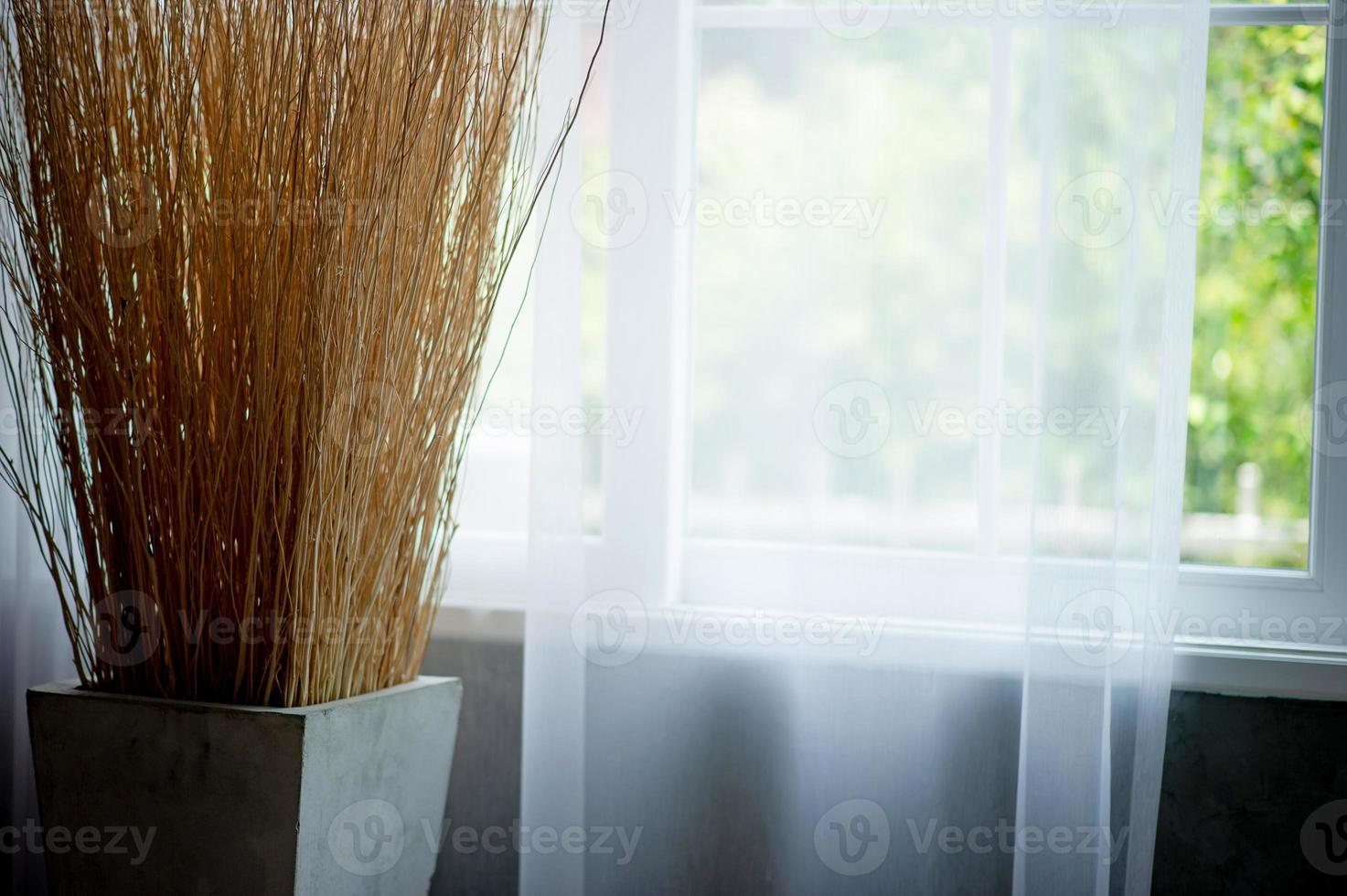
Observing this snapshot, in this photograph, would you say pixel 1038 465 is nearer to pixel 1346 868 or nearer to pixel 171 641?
pixel 1346 868

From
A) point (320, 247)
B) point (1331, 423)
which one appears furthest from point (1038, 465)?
point (320, 247)

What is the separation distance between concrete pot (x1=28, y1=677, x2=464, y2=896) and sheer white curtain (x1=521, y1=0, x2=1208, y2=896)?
1.30ft

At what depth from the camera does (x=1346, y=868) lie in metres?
1.32

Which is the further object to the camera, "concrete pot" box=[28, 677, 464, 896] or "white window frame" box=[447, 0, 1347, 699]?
"white window frame" box=[447, 0, 1347, 699]

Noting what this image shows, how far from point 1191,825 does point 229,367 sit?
129 cm

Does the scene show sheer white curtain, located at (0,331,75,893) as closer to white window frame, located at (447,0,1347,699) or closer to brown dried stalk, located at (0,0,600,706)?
brown dried stalk, located at (0,0,600,706)

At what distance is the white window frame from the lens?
1372 millimetres

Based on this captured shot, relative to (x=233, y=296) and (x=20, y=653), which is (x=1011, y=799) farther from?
(x=20, y=653)

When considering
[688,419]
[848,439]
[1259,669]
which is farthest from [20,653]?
[1259,669]

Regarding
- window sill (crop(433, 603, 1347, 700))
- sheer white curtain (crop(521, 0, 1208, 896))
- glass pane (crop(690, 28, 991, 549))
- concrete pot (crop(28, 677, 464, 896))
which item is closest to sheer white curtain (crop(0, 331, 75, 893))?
concrete pot (crop(28, 677, 464, 896))

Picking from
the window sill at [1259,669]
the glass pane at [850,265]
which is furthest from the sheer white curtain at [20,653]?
the window sill at [1259,669]

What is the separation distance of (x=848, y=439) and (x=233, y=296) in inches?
30.5

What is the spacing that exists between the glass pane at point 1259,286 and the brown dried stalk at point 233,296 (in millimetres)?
1041

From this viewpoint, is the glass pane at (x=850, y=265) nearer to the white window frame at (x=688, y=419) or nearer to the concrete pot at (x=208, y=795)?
the white window frame at (x=688, y=419)
